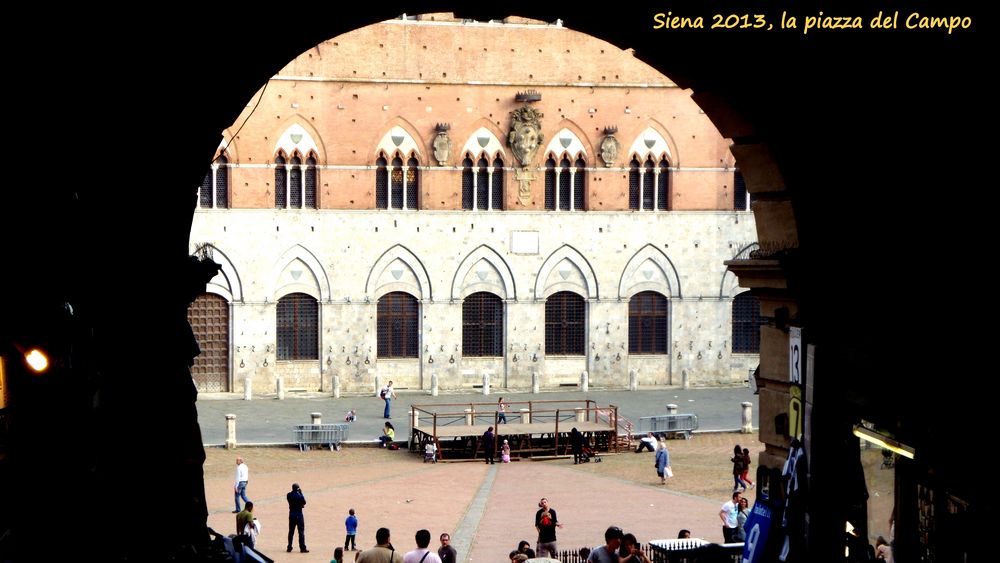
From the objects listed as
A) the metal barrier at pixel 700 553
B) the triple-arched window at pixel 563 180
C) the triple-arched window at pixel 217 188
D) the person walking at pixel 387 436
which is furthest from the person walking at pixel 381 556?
the triple-arched window at pixel 563 180

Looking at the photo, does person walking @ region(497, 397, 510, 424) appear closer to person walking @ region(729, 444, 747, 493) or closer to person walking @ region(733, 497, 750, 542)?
person walking @ region(729, 444, 747, 493)

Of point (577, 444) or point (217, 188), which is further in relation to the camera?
point (217, 188)

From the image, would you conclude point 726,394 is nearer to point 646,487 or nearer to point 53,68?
point 646,487

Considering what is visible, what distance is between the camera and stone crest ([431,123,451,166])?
118 feet

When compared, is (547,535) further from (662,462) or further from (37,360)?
(37,360)

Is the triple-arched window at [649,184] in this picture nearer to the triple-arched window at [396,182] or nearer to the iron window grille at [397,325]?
the triple-arched window at [396,182]

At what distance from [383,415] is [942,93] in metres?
23.8

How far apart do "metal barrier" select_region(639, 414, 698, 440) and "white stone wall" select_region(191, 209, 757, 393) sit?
26.5 ft

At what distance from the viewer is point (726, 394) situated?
3600cm

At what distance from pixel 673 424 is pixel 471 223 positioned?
32.6 feet

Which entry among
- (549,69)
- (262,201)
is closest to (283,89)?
(262,201)

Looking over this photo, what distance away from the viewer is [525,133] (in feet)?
119

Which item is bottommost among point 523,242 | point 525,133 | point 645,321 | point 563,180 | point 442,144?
point 645,321

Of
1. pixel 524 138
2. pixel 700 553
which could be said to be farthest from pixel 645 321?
pixel 700 553
